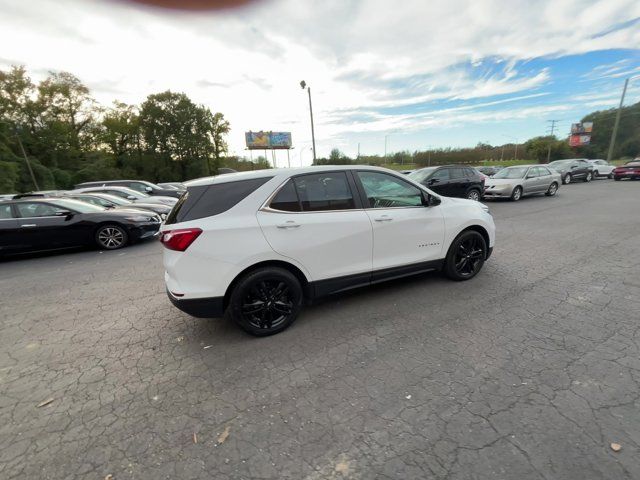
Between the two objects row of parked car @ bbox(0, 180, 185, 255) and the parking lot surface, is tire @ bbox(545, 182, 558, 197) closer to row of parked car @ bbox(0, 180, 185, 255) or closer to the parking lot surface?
the parking lot surface

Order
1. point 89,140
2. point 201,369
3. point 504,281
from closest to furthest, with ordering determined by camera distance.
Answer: point 201,369, point 504,281, point 89,140

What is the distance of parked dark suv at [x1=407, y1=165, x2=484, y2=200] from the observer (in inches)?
432

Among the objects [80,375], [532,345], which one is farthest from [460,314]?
[80,375]

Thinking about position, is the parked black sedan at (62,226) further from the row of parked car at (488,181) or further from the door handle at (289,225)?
the row of parked car at (488,181)

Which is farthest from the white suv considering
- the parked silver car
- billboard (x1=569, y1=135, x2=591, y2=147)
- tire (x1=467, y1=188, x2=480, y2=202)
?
billboard (x1=569, y1=135, x2=591, y2=147)

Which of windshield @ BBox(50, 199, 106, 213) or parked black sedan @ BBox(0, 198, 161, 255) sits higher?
windshield @ BBox(50, 199, 106, 213)

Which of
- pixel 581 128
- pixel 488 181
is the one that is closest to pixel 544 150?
pixel 581 128

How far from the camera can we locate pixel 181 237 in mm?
2799

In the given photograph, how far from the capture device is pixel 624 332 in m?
2.90

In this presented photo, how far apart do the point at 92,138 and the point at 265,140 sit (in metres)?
26.6

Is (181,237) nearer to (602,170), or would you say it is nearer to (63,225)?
(63,225)

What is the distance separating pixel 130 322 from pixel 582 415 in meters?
4.32

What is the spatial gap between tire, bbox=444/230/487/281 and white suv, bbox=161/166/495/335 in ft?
1.18

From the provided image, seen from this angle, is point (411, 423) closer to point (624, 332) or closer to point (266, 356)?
point (266, 356)
